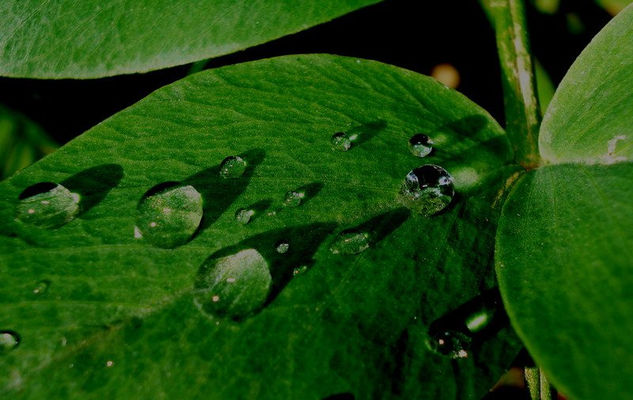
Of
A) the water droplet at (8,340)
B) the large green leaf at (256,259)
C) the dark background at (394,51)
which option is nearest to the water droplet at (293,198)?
the large green leaf at (256,259)

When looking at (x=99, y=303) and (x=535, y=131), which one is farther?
(x=535, y=131)

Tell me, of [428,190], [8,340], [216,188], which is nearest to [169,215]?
[216,188]

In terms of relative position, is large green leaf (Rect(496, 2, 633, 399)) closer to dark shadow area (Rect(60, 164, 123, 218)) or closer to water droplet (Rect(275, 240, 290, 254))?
water droplet (Rect(275, 240, 290, 254))

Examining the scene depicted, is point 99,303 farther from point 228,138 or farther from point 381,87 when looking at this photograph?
point 381,87

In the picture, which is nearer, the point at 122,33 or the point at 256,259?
the point at 256,259

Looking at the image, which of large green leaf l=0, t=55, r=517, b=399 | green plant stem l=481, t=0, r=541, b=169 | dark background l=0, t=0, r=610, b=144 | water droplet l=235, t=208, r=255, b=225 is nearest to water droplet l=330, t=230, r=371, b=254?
large green leaf l=0, t=55, r=517, b=399

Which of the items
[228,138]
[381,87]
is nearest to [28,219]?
[228,138]

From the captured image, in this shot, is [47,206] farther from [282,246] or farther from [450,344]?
[450,344]
